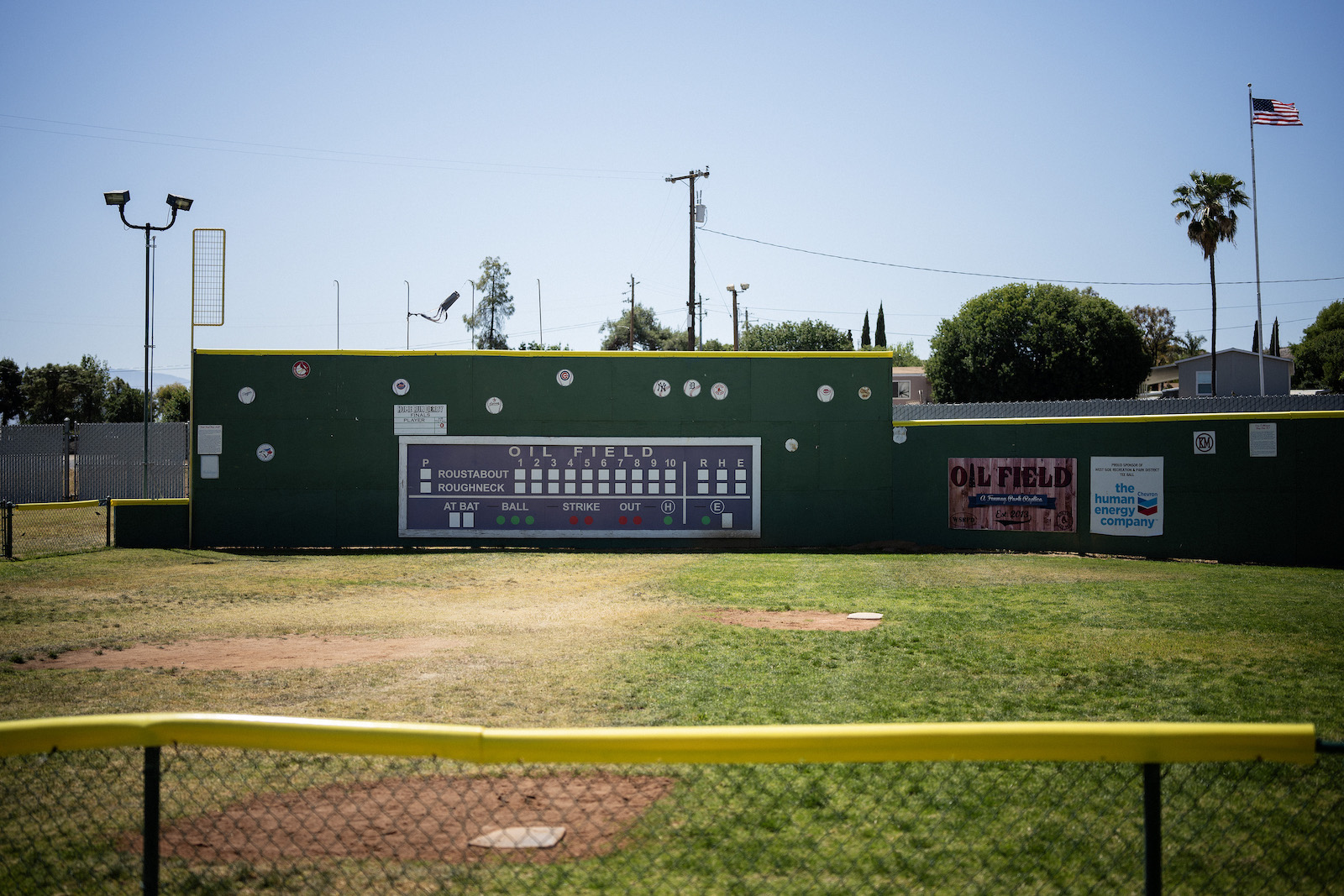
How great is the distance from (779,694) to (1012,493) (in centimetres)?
1416

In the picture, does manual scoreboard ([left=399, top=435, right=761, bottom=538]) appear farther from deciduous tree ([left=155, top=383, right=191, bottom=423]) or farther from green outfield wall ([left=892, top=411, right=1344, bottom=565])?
deciduous tree ([left=155, top=383, right=191, bottom=423])

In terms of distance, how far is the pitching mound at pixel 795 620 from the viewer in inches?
419

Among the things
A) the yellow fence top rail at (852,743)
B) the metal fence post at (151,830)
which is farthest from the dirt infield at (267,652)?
the yellow fence top rail at (852,743)

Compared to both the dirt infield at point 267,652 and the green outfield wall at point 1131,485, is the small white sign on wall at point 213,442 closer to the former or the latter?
the dirt infield at point 267,652

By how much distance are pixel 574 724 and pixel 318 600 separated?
7841 millimetres

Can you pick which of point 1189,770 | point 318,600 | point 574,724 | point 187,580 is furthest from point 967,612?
point 187,580

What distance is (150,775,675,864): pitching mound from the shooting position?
15.0ft

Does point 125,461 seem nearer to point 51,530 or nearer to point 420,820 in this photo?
point 51,530

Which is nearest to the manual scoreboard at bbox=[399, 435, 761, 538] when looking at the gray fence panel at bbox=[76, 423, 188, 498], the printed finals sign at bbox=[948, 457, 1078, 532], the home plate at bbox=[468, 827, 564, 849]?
the printed finals sign at bbox=[948, 457, 1078, 532]

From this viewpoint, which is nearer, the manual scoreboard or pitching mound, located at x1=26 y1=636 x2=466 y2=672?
pitching mound, located at x1=26 y1=636 x2=466 y2=672

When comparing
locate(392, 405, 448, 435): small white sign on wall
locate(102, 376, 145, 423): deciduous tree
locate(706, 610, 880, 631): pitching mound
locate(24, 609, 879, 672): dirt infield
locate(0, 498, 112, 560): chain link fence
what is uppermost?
locate(102, 376, 145, 423): deciduous tree

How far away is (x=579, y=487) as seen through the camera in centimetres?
2092

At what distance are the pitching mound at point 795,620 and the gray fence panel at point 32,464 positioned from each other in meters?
28.3

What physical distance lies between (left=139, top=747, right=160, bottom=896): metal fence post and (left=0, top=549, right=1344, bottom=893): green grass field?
39.5 inches
